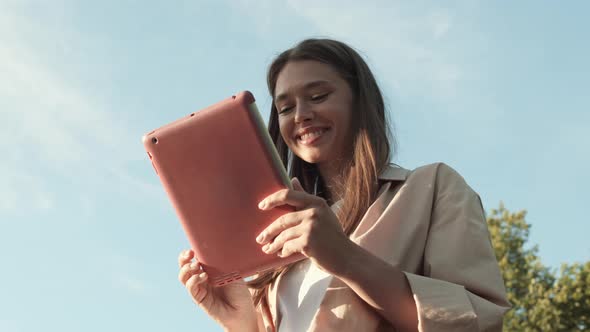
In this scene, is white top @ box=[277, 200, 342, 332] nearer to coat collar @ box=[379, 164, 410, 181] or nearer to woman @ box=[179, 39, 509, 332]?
woman @ box=[179, 39, 509, 332]

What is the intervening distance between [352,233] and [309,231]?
60 cm

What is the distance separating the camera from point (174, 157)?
284 cm

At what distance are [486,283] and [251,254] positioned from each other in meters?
0.83

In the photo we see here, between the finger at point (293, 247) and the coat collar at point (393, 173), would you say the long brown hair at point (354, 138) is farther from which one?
the finger at point (293, 247)

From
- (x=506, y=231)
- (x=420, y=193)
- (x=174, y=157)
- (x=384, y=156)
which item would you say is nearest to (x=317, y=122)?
(x=384, y=156)

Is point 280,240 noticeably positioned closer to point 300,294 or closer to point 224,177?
point 224,177

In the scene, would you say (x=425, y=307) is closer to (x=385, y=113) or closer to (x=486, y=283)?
(x=486, y=283)

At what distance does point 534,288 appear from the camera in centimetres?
1961

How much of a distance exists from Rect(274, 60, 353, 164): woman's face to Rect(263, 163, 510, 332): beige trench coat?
29 cm

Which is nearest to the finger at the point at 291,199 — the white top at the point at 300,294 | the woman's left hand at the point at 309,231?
the woman's left hand at the point at 309,231

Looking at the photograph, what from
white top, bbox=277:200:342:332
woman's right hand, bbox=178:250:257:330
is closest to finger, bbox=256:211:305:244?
white top, bbox=277:200:342:332

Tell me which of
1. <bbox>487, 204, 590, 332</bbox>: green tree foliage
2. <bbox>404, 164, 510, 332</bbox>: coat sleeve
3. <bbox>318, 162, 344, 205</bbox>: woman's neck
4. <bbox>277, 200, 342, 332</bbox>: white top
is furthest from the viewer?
<bbox>487, 204, 590, 332</bbox>: green tree foliage

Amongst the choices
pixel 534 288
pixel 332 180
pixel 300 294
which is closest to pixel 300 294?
pixel 300 294

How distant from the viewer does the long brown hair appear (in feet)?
10.6
